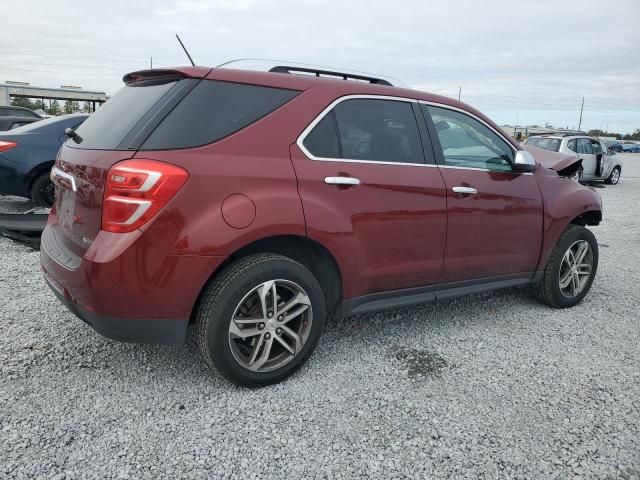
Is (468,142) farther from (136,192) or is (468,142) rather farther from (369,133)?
(136,192)

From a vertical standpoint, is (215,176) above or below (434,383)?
above

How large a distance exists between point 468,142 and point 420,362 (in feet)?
5.41

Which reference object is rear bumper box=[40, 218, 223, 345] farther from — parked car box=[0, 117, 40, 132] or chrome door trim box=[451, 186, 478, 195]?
parked car box=[0, 117, 40, 132]

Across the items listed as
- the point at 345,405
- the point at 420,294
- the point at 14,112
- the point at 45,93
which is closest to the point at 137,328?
the point at 345,405

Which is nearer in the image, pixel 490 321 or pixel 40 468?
pixel 40 468

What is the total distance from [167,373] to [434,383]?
5.20ft

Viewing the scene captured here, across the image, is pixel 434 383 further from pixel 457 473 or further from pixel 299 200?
pixel 299 200

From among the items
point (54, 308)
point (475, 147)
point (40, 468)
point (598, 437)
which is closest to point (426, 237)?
point (475, 147)

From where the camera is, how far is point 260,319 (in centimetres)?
275

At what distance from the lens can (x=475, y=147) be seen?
3750 mm

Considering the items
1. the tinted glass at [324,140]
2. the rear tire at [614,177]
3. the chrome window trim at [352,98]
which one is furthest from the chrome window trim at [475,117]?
the rear tire at [614,177]

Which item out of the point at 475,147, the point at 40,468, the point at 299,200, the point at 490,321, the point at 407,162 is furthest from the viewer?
the point at 490,321

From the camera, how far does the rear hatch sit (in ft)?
8.12

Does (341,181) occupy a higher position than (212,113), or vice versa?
(212,113)
